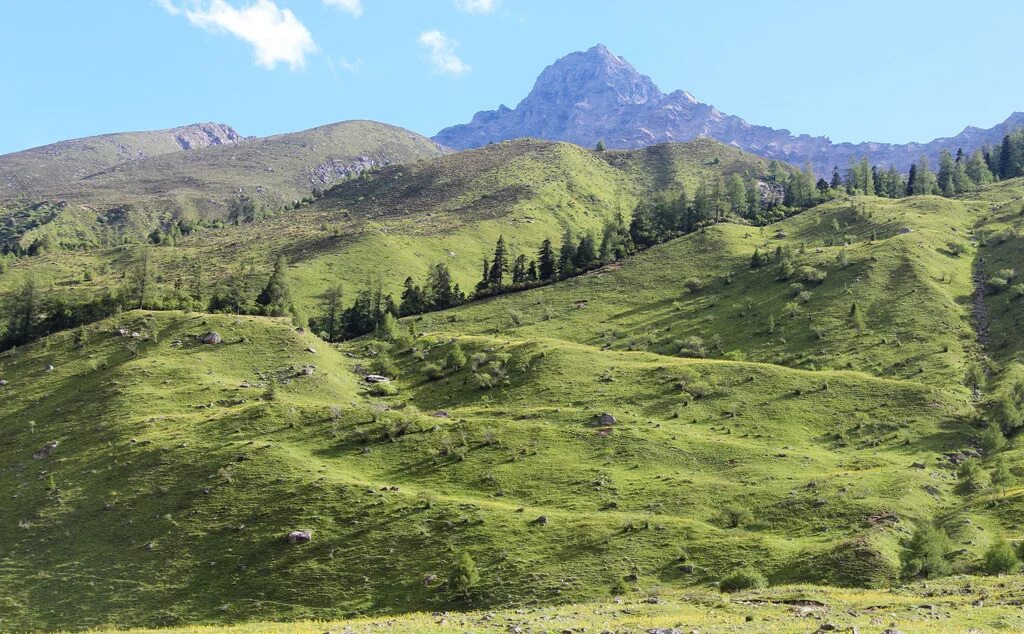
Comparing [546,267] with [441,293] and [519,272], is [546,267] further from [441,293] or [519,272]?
[441,293]

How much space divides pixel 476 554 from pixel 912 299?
11240cm

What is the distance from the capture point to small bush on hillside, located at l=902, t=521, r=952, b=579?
173ft

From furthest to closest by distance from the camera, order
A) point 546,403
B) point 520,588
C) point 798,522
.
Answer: point 546,403 < point 798,522 < point 520,588

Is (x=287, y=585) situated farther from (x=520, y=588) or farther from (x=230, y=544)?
(x=520, y=588)

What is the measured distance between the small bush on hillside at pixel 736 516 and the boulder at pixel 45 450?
273 ft

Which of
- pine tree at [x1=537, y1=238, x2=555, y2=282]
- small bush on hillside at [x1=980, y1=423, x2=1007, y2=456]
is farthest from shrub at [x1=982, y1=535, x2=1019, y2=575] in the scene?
pine tree at [x1=537, y1=238, x2=555, y2=282]

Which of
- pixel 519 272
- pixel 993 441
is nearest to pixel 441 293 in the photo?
pixel 519 272

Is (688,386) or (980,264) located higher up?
(980,264)

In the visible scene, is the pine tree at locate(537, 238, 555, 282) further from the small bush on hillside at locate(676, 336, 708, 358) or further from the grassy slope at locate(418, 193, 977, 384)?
the small bush on hillside at locate(676, 336, 708, 358)

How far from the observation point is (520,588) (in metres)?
58.8

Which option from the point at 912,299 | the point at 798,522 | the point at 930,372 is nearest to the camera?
the point at 798,522

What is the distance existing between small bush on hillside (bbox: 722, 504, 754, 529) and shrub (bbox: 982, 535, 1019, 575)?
20.7 meters

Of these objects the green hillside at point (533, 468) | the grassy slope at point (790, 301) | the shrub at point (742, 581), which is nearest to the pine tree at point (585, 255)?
the grassy slope at point (790, 301)

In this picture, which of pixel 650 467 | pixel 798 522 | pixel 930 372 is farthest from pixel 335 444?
pixel 930 372
